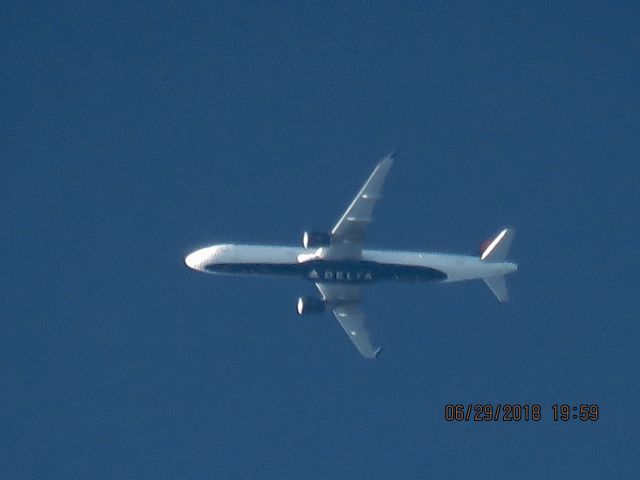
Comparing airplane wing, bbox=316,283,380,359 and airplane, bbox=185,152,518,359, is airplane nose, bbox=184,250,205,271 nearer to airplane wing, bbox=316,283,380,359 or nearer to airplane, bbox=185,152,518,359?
airplane, bbox=185,152,518,359

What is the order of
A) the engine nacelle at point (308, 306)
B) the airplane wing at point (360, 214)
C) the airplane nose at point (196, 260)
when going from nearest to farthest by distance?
1. the airplane wing at point (360, 214)
2. the airplane nose at point (196, 260)
3. the engine nacelle at point (308, 306)

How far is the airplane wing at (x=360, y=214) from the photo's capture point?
71.2 m

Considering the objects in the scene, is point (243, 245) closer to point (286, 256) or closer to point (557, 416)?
point (286, 256)

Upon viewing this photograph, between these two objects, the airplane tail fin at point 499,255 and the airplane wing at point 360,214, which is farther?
the airplane tail fin at point 499,255

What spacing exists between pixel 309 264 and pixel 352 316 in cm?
679

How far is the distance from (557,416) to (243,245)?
2530 centimetres

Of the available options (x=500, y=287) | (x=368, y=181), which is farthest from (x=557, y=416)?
(x=368, y=181)

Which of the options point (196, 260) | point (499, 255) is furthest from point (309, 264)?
point (499, 255)

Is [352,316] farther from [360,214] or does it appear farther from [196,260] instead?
[196,260]

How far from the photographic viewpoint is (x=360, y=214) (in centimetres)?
7275

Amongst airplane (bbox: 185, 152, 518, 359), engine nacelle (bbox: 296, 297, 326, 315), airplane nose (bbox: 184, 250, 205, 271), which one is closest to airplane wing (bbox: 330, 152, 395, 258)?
airplane (bbox: 185, 152, 518, 359)

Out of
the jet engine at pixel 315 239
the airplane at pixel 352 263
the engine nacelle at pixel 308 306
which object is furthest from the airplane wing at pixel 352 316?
the jet engine at pixel 315 239

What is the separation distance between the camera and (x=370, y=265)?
75.2 meters

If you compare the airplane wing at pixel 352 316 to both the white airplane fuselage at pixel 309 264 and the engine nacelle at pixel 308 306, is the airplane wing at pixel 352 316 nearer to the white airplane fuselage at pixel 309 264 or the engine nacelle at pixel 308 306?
the engine nacelle at pixel 308 306
